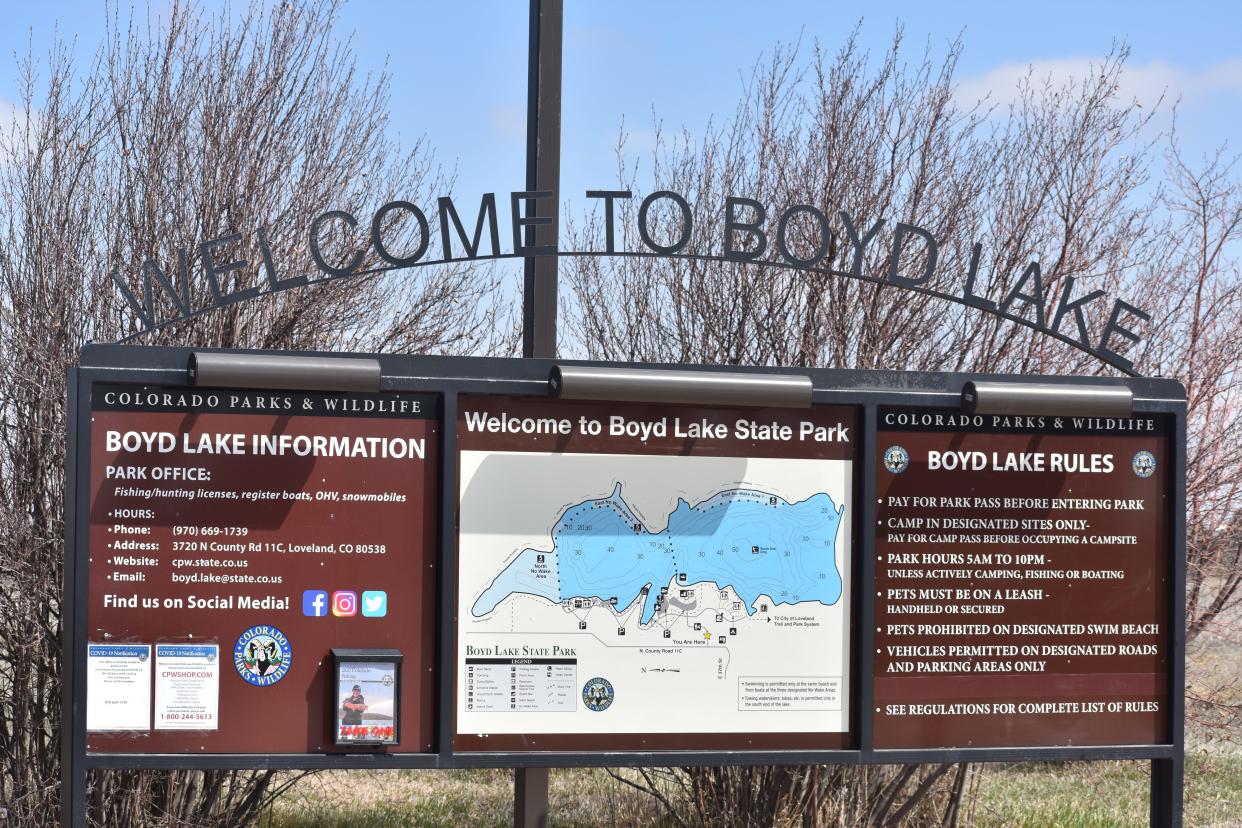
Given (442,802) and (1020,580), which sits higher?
(1020,580)

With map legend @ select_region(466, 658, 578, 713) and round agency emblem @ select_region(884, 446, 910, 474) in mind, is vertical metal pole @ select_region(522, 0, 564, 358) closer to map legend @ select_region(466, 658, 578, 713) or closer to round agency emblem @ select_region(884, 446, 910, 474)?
map legend @ select_region(466, 658, 578, 713)

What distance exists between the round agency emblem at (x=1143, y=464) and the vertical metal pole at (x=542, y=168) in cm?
235

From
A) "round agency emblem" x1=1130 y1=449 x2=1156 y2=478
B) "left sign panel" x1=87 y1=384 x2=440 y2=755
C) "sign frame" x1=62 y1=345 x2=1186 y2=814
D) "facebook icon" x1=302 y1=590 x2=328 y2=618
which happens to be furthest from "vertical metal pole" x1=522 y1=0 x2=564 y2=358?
"round agency emblem" x1=1130 y1=449 x2=1156 y2=478

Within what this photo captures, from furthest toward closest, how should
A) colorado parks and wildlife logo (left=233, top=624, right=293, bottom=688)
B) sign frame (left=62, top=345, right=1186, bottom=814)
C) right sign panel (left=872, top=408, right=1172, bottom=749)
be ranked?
right sign panel (left=872, top=408, right=1172, bottom=749)
colorado parks and wildlife logo (left=233, top=624, right=293, bottom=688)
sign frame (left=62, top=345, right=1186, bottom=814)

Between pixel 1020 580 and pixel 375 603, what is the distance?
246 centimetres

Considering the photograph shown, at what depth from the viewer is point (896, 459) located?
17.0 feet

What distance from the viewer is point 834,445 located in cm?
513

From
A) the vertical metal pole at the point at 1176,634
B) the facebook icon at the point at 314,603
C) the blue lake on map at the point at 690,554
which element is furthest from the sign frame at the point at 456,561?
the facebook icon at the point at 314,603

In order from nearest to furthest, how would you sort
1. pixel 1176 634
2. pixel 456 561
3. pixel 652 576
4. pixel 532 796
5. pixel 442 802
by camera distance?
pixel 456 561, pixel 652 576, pixel 532 796, pixel 1176 634, pixel 442 802

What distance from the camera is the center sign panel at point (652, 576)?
191 inches

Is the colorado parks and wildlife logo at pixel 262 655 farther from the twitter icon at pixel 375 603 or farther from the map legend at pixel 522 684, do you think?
the map legend at pixel 522 684

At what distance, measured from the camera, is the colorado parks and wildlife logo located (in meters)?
4.66

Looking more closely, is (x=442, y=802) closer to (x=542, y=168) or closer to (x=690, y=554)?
(x=690, y=554)

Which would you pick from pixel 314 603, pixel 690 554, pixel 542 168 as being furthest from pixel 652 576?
pixel 542 168
